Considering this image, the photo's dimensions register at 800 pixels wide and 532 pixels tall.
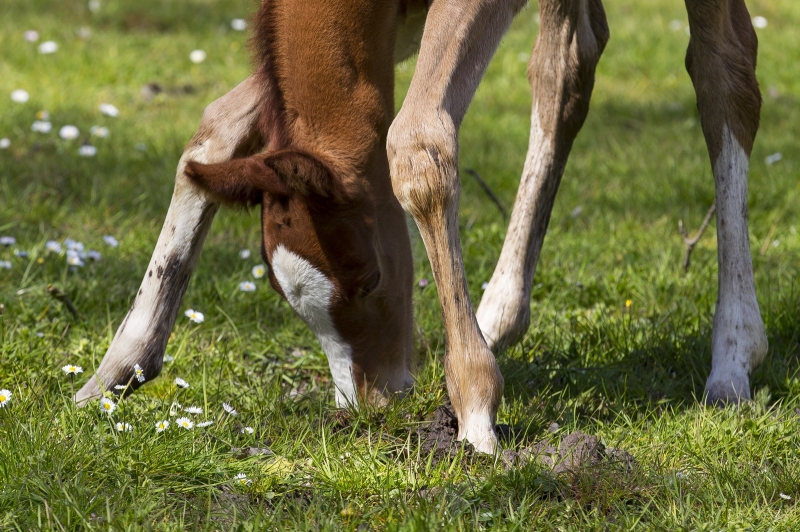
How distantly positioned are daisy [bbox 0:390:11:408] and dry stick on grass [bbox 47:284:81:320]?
33.0 inches

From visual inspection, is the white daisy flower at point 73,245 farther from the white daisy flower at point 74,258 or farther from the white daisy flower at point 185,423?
the white daisy flower at point 185,423

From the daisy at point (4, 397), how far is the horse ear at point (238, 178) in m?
0.87

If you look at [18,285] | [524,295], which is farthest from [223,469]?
[18,285]

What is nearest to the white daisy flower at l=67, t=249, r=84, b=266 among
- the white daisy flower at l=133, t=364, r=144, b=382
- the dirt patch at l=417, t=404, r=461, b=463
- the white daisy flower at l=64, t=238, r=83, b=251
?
the white daisy flower at l=64, t=238, r=83, b=251

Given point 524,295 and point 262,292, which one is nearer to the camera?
point 524,295

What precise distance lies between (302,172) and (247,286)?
1.41 metres

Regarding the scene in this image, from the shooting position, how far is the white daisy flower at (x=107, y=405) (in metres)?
2.85

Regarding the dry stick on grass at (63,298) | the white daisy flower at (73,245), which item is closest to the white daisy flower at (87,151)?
the white daisy flower at (73,245)

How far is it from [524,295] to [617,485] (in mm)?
1219

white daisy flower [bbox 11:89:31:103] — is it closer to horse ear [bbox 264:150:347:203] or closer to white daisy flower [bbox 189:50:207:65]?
white daisy flower [bbox 189:50:207:65]

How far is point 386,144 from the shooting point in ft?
9.42

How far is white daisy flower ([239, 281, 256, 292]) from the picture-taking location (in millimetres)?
4086

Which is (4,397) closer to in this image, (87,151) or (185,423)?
(185,423)

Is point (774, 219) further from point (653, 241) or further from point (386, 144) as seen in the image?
point (386, 144)
